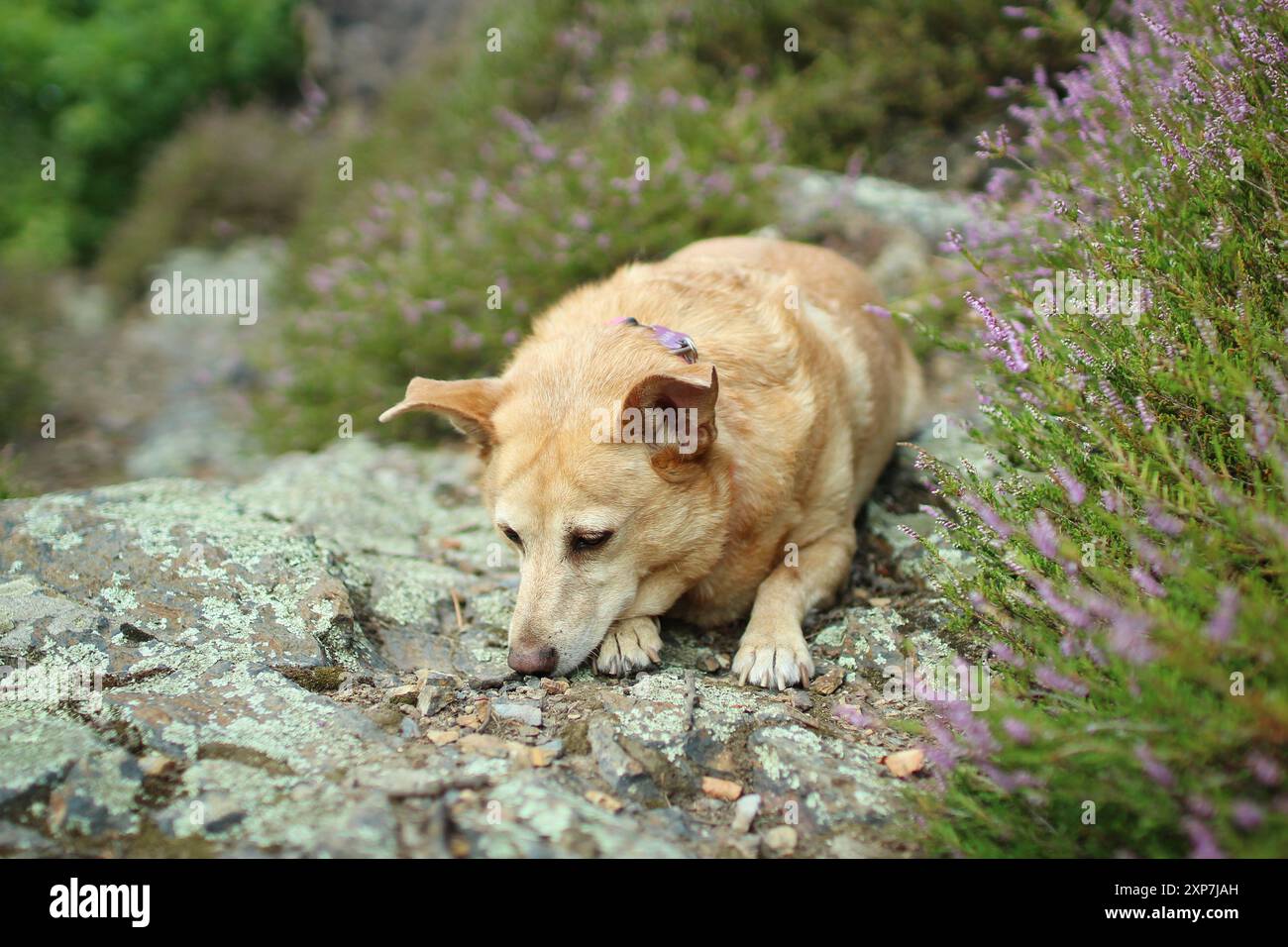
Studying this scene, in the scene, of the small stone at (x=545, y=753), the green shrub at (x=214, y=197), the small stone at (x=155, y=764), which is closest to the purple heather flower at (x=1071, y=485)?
the small stone at (x=545, y=753)

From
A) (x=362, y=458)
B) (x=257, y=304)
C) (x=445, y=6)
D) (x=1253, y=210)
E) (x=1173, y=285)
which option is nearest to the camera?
(x=1173, y=285)

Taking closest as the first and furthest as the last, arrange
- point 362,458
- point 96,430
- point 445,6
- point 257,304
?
point 362,458 → point 96,430 → point 257,304 → point 445,6

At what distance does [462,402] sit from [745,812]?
1.65 meters

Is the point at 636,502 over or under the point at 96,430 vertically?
under

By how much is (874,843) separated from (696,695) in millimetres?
739

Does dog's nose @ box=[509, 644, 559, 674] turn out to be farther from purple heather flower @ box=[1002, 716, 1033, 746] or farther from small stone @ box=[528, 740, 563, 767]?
purple heather flower @ box=[1002, 716, 1033, 746]

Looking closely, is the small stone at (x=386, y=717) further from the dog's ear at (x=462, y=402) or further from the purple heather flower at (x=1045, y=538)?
the purple heather flower at (x=1045, y=538)

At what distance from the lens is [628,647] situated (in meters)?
3.10

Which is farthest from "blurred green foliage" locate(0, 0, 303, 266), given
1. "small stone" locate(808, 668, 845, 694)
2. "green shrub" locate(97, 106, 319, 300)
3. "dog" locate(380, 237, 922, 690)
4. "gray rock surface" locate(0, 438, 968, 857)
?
"small stone" locate(808, 668, 845, 694)

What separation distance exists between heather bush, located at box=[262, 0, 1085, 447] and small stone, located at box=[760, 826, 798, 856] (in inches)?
149

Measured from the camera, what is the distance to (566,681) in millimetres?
2957

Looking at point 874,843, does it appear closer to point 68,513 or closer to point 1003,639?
point 1003,639

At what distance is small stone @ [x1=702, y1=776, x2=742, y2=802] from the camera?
246 cm

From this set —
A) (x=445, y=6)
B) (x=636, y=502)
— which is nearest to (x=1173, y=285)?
(x=636, y=502)
